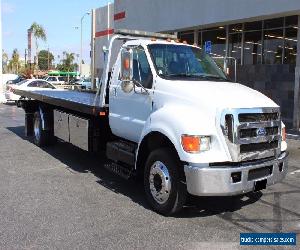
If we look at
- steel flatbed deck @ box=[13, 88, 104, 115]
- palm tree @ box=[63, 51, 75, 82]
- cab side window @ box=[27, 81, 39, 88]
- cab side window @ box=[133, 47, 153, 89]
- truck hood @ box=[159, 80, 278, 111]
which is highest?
palm tree @ box=[63, 51, 75, 82]

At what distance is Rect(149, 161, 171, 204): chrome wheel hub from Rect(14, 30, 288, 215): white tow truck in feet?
0.04

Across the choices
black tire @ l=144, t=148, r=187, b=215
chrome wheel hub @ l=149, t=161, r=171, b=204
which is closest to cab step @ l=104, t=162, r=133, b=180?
chrome wheel hub @ l=149, t=161, r=171, b=204

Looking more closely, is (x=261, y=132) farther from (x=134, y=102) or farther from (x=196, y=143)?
(x=134, y=102)

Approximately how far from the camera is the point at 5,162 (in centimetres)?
986

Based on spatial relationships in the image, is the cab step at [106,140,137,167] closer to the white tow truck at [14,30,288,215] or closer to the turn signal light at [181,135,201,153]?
the white tow truck at [14,30,288,215]

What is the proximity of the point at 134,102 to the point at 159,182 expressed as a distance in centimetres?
146

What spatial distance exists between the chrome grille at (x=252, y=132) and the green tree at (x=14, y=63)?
121m

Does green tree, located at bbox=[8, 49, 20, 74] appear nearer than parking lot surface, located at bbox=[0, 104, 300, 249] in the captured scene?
No

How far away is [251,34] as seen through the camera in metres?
18.8

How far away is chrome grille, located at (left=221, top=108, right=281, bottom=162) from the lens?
5.73m

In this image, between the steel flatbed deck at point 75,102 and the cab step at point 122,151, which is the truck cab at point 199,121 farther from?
the steel flatbed deck at point 75,102

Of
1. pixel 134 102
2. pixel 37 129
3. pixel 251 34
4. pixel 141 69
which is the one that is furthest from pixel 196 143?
pixel 251 34

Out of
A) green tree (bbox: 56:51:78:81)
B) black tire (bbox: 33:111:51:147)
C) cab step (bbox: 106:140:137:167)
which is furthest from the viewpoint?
green tree (bbox: 56:51:78:81)

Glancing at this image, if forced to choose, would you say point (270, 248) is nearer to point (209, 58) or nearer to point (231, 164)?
point (231, 164)
